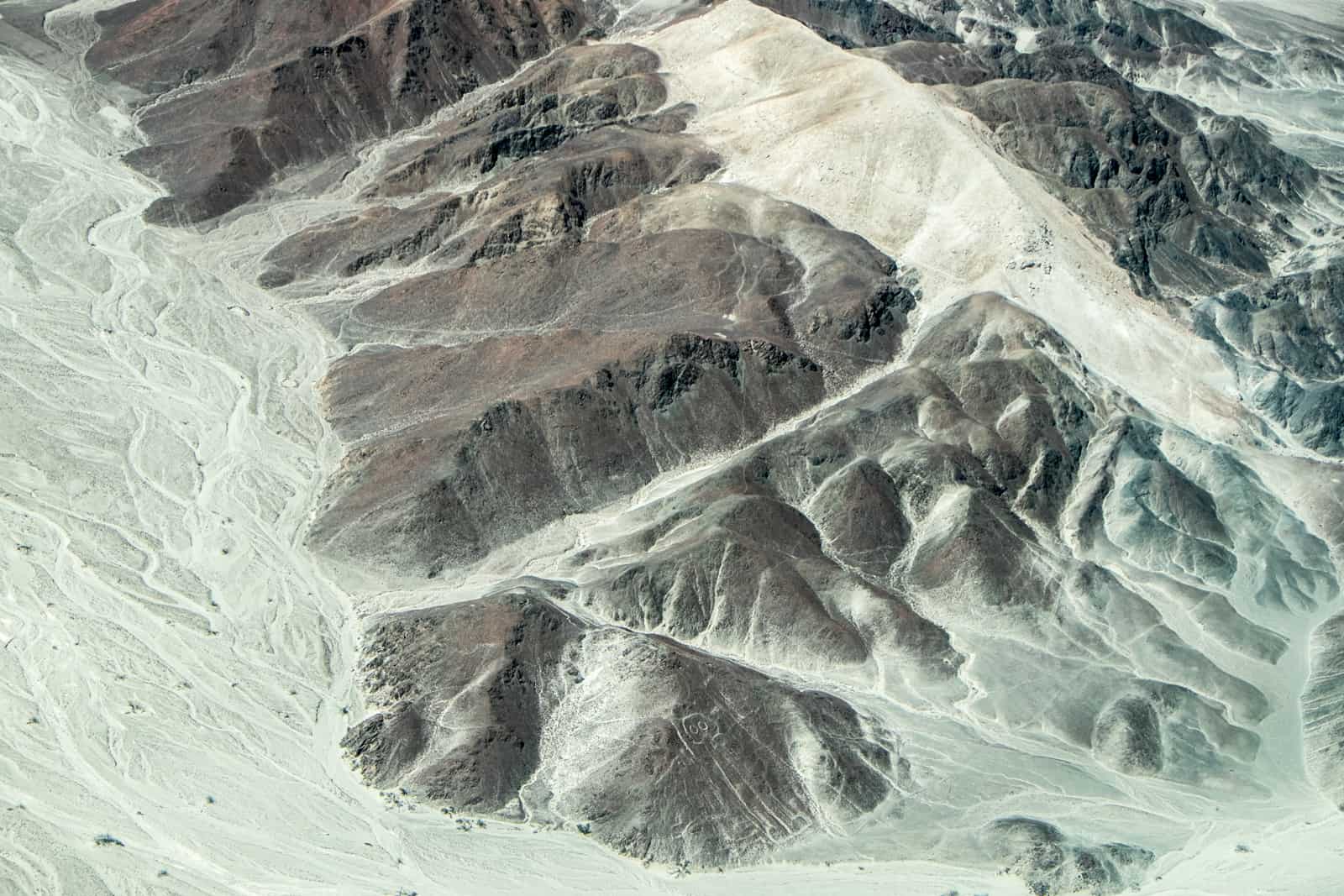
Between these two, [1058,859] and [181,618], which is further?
[181,618]

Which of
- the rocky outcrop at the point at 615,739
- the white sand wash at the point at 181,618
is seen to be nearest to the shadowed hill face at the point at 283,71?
the white sand wash at the point at 181,618

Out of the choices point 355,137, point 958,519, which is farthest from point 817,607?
point 355,137

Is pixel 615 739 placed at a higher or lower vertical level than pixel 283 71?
lower

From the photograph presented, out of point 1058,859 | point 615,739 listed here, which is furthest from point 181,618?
point 1058,859

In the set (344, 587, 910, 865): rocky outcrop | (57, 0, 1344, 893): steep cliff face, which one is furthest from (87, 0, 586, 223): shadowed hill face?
(344, 587, 910, 865): rocky outcrop

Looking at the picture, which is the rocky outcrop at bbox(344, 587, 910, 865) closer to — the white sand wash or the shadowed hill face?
the white sand wash

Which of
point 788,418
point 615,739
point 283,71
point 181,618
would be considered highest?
point 283,71

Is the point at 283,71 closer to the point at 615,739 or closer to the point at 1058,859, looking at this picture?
the point at 615,739

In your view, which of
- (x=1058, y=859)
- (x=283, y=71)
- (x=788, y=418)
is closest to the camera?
(x=1058, y=859)
